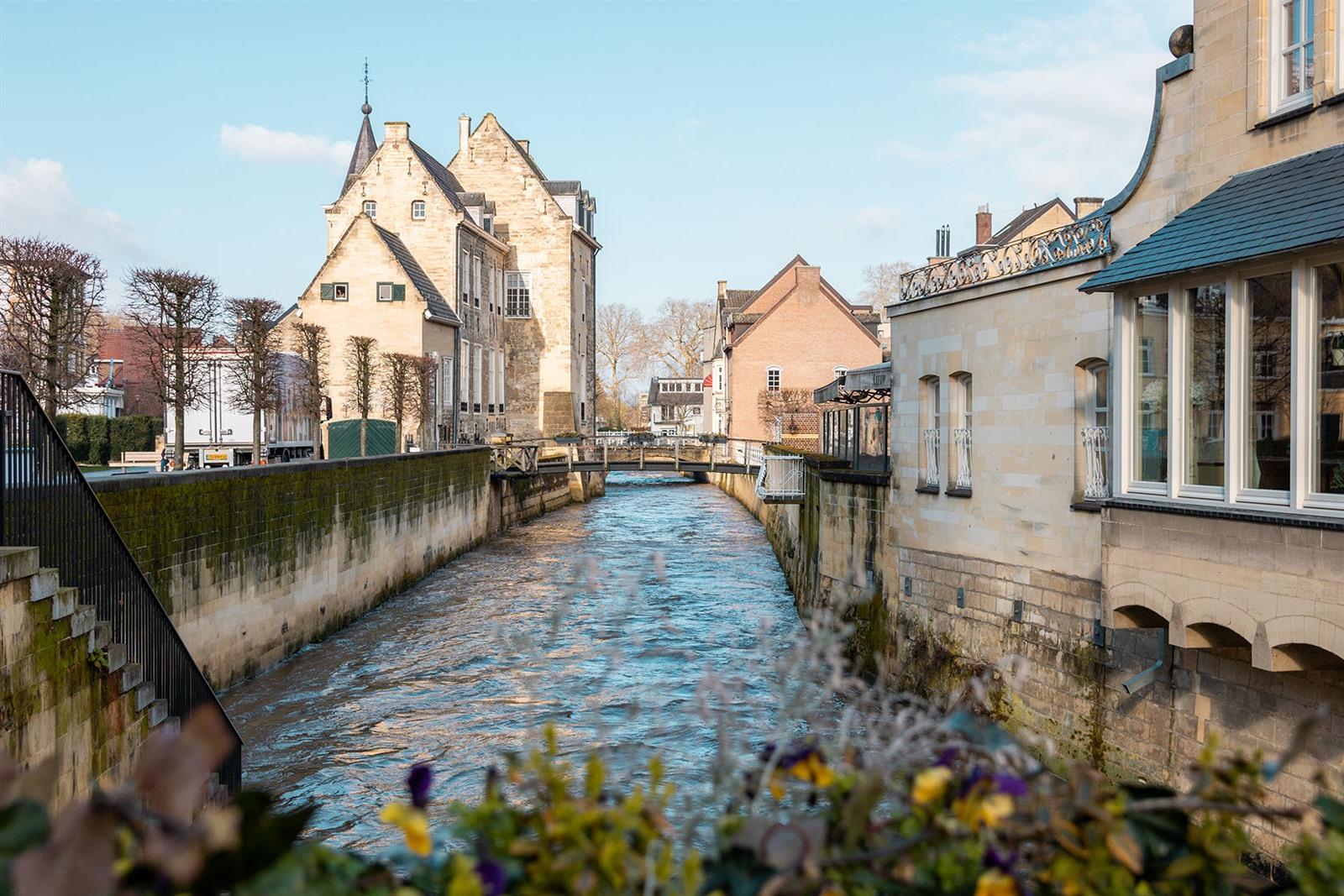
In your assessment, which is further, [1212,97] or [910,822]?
[1212,97]

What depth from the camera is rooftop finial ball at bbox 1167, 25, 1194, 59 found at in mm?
9828

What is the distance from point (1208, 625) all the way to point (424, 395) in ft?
103

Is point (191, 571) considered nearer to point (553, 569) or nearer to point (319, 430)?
point (553, 569)

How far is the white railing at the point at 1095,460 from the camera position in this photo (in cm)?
1088

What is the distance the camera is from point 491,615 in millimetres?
21672

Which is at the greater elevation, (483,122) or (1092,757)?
(483,122)

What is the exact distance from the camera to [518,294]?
5656cm

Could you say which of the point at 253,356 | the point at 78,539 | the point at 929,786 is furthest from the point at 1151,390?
the point at 253,356

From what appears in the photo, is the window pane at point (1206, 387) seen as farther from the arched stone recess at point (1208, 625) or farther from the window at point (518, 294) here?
the window at point (518, 294)

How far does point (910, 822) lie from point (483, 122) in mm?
57213

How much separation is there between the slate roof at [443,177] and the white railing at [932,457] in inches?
1401

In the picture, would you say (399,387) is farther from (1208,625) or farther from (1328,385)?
(1328,385)

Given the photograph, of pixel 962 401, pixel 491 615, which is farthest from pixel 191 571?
pixel 962 401

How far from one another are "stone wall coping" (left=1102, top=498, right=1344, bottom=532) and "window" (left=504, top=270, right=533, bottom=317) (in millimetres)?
48540
